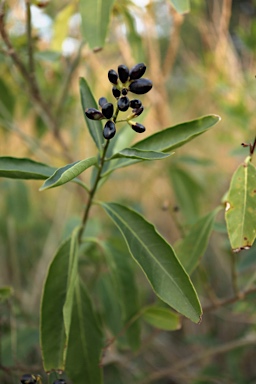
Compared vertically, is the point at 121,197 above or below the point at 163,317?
above

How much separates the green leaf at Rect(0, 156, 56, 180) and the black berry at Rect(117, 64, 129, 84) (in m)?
0.22

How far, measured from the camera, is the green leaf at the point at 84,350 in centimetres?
Result: 101

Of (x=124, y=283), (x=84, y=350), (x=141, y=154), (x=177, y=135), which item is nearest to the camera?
(x=141, y=154)

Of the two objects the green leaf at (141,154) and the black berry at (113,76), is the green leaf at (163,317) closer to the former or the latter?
the green leaf at (141,154)

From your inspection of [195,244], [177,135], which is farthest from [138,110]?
[195,244]

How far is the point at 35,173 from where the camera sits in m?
0.85

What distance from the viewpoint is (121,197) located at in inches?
106

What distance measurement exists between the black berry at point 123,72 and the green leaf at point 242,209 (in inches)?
10.1

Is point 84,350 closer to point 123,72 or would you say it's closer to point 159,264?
point 159,264

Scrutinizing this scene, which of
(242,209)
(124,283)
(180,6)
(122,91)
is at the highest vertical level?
(180,6)

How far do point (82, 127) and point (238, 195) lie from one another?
1441mm

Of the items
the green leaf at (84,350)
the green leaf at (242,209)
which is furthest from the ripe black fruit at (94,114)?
the green leaf at (84,350)

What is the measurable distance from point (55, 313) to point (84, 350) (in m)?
0.13

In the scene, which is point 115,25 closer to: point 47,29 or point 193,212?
point 47,29
